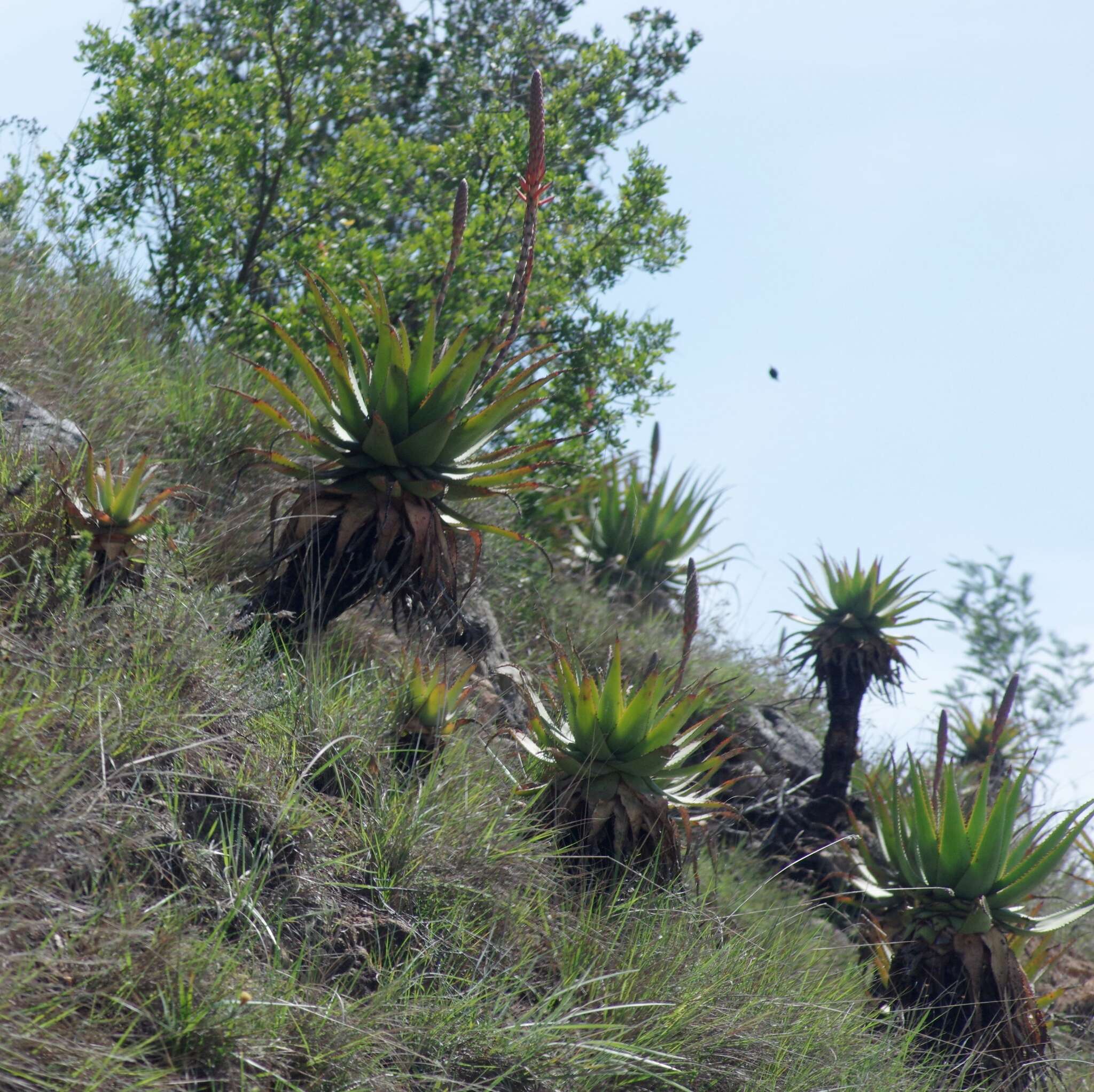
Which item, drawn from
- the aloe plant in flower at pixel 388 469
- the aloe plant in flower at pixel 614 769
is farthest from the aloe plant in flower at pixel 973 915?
the aloe plant in flower at pixel 388 469

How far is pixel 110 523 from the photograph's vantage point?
15.5 ft

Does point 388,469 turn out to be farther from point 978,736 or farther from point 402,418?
point 978,736

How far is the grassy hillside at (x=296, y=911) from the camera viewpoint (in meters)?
3.00

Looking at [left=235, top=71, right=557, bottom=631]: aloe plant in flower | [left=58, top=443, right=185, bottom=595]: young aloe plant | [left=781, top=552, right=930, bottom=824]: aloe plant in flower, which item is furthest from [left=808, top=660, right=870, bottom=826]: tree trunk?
[left=58, top=443, right=185, bottom=595]: young aloe plant

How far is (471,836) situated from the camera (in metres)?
4.52

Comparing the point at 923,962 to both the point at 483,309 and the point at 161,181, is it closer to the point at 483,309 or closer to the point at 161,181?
the point at 483,309

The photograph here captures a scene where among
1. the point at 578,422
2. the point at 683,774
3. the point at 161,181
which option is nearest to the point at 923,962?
the point at 683,774

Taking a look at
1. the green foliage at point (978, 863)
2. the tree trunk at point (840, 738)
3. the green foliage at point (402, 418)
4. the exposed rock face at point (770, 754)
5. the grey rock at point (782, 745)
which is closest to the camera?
the green foliage at point (402, 418)

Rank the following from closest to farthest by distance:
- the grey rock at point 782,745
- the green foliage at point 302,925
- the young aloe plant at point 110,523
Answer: the green foliage at point 302,925, the young aloe plant at point 110,523, the grey rock at point 782,745

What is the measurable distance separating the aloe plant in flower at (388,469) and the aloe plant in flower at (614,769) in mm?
846

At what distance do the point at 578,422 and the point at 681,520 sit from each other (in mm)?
1753

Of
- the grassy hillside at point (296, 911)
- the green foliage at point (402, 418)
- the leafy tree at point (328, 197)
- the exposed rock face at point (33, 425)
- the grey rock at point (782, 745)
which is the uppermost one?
the leafy tree at point (328, 197)

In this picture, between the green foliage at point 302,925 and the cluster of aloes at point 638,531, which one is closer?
the green foliage at point 302,925

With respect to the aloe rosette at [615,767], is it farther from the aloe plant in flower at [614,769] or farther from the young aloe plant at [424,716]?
the young aloe plant at [424,716]
